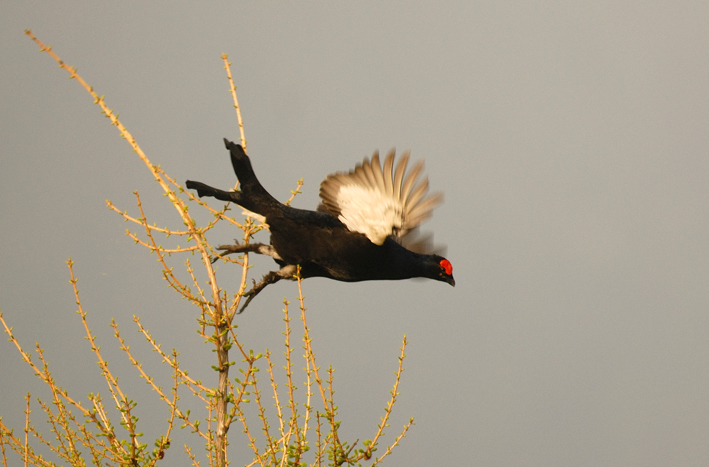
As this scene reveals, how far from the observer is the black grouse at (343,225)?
2.71m

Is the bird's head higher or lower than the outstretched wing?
lower

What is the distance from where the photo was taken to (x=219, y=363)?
2.35 meters

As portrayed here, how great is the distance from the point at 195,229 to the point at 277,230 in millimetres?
404

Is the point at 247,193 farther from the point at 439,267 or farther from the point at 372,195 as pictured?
the point at 439,267

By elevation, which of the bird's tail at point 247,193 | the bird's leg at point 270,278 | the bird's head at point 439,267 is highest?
the bird's tail at point 247,193

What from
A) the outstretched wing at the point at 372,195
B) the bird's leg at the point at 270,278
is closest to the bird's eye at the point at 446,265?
the outstretched wing at the point at 372,195

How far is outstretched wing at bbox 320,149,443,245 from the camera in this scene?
2770 millimetres

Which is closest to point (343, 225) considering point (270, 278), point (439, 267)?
point (270, 278)

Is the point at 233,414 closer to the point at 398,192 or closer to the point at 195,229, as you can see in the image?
the point at 195,229

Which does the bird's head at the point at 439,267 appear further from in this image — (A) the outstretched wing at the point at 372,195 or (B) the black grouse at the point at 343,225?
(A) the outstretched wing at the point at 372,195

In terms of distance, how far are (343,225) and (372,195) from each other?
0.62 ft

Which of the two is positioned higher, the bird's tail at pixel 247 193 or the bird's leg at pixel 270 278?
the bird's tail at pixel 247 193

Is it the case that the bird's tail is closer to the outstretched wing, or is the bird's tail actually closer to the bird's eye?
the outstretched wing

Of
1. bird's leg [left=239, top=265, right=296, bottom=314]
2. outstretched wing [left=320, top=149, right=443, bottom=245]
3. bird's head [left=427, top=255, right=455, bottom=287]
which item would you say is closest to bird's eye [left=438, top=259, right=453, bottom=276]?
bird's head [left=427, top=255, right=455, bottom=287]
